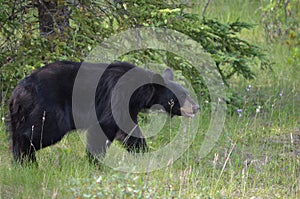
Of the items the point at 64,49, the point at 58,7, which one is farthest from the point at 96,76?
the point at 58,7

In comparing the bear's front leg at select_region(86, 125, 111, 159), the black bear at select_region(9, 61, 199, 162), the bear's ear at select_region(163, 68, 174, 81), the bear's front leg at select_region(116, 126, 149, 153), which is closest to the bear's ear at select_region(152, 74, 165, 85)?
the black bear at select_region(9, 61, 199, 162)

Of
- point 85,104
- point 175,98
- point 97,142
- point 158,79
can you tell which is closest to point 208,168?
point 175,98

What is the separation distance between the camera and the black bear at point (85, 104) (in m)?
5.05

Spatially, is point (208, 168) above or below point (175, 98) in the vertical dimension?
below

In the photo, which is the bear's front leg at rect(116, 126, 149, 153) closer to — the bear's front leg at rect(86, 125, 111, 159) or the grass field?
the bear's front leg at rect(86, 125, 111, 159)

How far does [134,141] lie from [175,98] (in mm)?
583

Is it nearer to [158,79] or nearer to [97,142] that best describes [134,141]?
[97,142]

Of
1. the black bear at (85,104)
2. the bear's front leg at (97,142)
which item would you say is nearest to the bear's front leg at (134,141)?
the black bear at (85,104)

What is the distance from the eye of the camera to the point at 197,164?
18.7 ft

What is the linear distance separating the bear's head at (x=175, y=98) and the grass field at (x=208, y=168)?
255 mm

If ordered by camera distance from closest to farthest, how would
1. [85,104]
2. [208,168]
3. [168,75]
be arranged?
[85,104] → [208,168] → [168,75]

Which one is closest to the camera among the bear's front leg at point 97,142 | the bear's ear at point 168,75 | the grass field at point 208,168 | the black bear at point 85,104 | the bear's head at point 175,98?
the grass field at point 208,168

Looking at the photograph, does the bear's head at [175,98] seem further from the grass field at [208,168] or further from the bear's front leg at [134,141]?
the bear's front leg at [134,141]

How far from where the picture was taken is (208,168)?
18.0 feet
